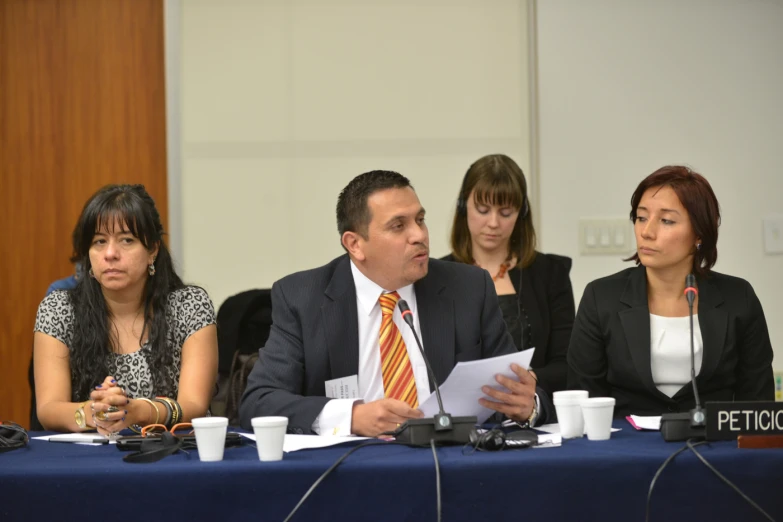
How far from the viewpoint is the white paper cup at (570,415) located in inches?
74.4

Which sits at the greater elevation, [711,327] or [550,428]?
[711,327]

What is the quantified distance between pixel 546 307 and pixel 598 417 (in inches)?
55.8

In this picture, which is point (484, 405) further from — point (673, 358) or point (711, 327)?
point (711, 327)

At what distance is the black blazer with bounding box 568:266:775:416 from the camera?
2420mm

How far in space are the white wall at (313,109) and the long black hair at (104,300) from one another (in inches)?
54.2

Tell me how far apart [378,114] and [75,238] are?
5.90 feet

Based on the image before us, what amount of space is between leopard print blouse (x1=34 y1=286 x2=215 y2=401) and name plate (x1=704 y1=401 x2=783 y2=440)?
1.47 m

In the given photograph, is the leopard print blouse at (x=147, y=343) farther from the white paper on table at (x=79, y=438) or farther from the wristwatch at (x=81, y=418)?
the white paper on table at (x=79, y=438)

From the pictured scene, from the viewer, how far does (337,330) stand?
235 cm

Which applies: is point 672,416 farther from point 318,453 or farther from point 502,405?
point 318,453

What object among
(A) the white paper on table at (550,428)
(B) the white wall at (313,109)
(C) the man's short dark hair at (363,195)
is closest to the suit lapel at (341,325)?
(C) the man's short dark hair at (363,195)

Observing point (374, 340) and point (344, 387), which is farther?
point (374, 340)

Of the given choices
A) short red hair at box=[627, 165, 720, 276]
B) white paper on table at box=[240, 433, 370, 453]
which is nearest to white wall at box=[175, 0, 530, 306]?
short red hair at box=[627, 165, 720, 276]

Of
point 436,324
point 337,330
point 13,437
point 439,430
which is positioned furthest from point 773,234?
point 13,437
